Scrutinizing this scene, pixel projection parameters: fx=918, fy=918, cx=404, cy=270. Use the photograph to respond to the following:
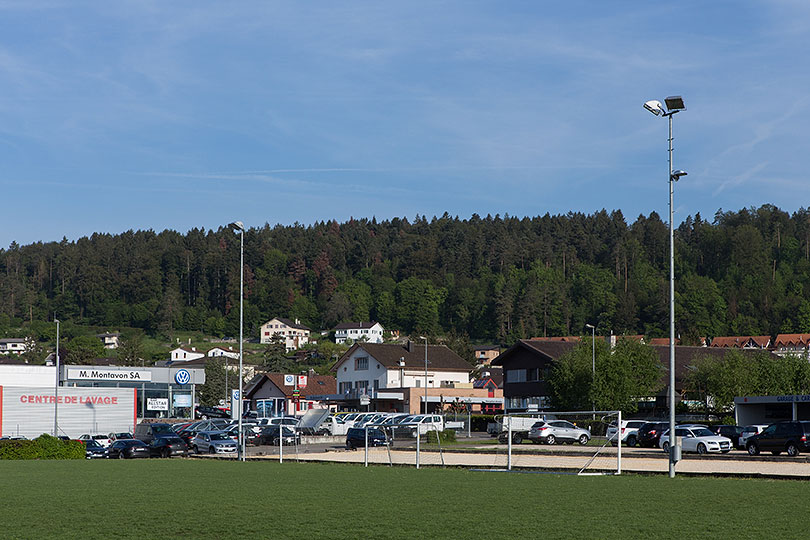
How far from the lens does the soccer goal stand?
30250 mm

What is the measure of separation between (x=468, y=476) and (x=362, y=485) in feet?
16.2

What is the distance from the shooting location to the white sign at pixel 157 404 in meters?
82.1

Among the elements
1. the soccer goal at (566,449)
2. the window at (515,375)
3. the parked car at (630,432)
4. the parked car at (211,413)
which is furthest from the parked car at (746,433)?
the parked car at (211,413)

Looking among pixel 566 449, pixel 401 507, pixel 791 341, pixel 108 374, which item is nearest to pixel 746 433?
pixel 566 449

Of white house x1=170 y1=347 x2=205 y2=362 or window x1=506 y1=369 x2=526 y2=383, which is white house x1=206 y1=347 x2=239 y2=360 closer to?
white house x1=170 y1=347 x2=205 y2=362

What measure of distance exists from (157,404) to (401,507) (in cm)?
6940

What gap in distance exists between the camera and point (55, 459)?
145 ft

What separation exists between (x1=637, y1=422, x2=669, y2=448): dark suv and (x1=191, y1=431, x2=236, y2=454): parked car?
22.2m

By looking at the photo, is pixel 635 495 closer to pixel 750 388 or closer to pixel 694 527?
pixel 694 527

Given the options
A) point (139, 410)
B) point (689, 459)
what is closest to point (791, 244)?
point (139, 410)

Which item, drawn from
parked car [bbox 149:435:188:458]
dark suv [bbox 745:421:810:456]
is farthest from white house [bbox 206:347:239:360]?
dark suv [bbox 745:421:810:456]

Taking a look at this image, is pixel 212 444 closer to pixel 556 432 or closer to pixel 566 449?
pixel 556 432

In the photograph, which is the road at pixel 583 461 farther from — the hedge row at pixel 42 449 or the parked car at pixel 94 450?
the hedge row at pixel 42 449

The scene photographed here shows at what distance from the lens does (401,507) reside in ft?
56.6
